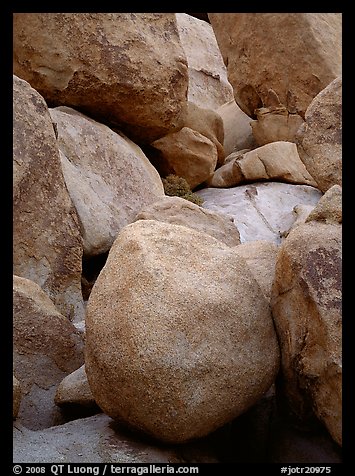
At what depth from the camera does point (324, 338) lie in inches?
Answer: 128

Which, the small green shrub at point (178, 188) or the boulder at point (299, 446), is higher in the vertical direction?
the boulder at point (299, 446)

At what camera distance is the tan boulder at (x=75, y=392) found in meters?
3.90

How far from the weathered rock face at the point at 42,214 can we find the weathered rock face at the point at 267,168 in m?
3.90

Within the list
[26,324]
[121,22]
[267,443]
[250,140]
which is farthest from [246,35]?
[267,443]

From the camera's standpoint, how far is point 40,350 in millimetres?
4359

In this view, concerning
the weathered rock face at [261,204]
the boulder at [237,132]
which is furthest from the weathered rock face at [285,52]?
the weathered rock face at [261,204]

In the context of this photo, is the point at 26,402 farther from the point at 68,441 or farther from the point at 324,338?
the point at 324,338

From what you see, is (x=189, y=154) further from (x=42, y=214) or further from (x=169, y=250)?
(x=169, y=250)

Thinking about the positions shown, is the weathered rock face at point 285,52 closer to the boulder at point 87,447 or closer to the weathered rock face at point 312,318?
the weathered rock face at point 312,318

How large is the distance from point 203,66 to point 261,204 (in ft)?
25.2

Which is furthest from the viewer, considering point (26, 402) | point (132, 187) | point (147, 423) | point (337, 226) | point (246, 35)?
point (246, 35)

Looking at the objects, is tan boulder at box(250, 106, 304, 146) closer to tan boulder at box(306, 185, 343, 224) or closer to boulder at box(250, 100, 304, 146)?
boulder at box(250, 100, 304, 146)

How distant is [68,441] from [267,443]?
0.94 m

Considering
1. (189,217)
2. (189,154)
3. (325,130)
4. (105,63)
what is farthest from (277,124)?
(189,217)
